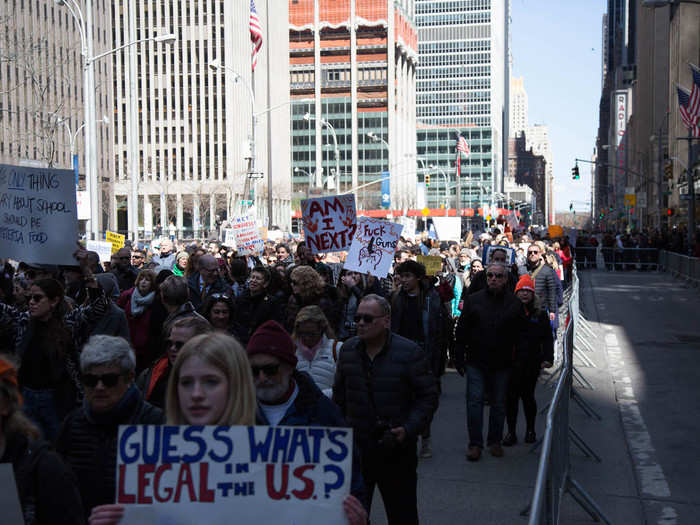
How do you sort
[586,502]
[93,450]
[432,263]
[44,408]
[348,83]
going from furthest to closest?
Result: [348,83]
[432,263]
[586,502]
[44,408]
[93,450]

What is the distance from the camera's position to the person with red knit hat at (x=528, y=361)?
30.3 feet

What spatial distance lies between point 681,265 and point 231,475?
3624 cm

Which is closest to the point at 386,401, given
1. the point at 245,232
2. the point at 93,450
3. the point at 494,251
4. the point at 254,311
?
the point at 93,450

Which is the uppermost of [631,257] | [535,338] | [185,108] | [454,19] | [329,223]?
[454,19]

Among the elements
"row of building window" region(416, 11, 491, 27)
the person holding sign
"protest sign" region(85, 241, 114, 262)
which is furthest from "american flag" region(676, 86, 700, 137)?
"row of building window" region(416, 11, 491, 27)

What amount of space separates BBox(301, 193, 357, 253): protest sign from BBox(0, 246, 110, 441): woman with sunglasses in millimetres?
7492

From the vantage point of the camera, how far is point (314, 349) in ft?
20.9

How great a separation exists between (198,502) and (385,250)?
9.54 meters

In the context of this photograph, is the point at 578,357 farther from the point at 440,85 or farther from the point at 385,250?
the point at 440,85

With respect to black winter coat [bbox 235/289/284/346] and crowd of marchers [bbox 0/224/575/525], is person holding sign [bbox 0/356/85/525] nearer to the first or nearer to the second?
crowd of marchers [bbox 0/224/575/525]

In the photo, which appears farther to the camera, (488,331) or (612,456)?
(612,456)

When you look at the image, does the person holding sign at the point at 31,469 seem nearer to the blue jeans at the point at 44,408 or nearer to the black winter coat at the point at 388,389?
the black winter coat at the point at 388,389

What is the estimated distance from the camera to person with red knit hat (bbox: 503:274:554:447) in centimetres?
923

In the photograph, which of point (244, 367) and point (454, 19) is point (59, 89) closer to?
point (244, 367)
